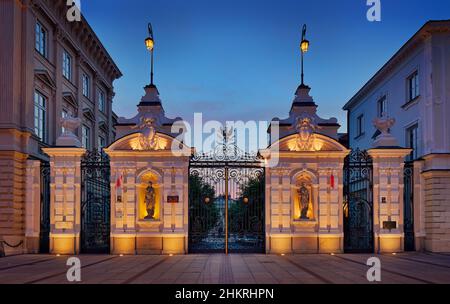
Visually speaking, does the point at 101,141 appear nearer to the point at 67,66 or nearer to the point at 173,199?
the point at 67,66

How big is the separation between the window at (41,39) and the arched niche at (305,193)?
15.5 m

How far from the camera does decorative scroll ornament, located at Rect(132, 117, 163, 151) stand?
23.2 m

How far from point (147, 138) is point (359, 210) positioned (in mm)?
10797

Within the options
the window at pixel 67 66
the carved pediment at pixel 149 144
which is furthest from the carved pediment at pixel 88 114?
the carved pediment at pixel 149 144

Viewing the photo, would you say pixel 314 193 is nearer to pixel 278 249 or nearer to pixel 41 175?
pixel 278 249

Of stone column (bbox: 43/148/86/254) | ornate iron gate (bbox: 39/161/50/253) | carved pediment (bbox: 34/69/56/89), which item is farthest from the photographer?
carved pediment (bbox: 34/69/56/89)

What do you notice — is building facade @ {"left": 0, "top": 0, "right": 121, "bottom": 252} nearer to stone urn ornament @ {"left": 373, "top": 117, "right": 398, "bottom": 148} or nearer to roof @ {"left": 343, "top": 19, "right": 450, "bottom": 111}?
A: stone urn ornament @ {"left": 373, "top": 117, "right": 398, "bottom": 148}

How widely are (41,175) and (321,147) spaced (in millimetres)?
12695

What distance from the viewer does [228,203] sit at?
2338 cm

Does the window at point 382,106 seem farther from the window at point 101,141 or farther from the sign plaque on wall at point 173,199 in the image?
the window at point 101,141

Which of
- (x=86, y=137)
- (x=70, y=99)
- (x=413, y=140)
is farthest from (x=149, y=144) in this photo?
(x=86, y=137)

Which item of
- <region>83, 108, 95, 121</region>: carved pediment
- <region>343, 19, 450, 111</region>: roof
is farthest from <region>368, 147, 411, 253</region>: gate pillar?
<region>83, 108, 95, 121</region>: carved pediment

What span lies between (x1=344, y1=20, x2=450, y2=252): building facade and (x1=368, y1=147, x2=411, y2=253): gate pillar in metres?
1.10
